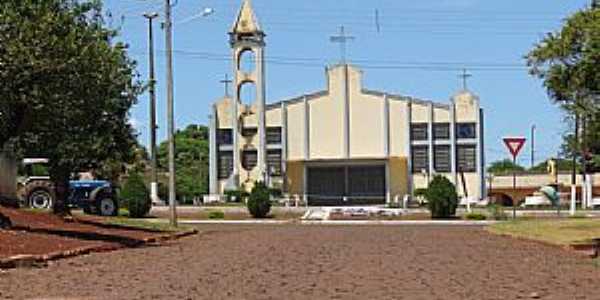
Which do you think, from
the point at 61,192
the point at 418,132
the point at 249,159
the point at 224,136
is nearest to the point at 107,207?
the point at 61,192

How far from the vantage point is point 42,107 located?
2570 cm

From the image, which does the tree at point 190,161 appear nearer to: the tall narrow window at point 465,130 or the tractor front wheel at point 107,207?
the tall narrow window at point 465,130

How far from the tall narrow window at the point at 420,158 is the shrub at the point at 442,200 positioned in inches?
1045

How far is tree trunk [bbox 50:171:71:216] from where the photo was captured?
38.5m

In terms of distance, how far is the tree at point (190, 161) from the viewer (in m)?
108

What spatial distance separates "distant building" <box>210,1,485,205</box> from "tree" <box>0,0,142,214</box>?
50177mm

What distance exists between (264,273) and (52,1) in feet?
31.9

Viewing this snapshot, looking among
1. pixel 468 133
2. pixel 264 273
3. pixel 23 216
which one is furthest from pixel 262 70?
pixel 264 273

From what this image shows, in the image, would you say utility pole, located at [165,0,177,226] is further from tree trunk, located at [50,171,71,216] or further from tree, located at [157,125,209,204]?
tree, located at [157,125,209,204]

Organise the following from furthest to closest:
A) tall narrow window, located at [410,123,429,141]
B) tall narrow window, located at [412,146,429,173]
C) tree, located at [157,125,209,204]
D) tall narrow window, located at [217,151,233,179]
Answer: tree, located at [157,125,209,204] < tall narrow window, located at [217,151,233,179] < tall narrow window, located at [412,146,429,173] < tall narrow window, located at [410,123,429,141]

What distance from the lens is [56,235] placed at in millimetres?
27469

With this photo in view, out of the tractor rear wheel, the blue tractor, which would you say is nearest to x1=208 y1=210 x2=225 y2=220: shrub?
the blue tractor

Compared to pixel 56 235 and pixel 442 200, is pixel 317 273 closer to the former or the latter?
pixel 56 235

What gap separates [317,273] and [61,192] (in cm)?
2167
